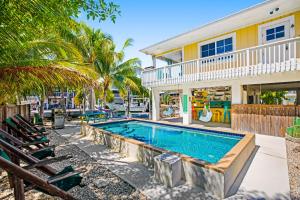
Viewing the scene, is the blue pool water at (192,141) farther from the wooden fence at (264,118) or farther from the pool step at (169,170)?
the pool step at (169,170)

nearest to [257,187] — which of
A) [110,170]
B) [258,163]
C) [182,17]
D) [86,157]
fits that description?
[258,163]

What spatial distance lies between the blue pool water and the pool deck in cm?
144

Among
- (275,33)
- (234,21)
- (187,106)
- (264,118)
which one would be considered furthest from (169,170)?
(275,33)

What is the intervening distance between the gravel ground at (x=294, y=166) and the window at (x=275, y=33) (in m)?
6.13

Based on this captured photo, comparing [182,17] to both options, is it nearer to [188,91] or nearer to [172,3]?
[172,3]

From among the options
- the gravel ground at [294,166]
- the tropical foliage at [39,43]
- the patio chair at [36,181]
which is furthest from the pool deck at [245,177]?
the tropical foliage at [39,43]

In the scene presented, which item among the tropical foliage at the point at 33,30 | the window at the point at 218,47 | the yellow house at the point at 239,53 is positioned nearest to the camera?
the tropical foliage at the point at 33,30

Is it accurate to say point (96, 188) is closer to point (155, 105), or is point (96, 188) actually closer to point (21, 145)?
point (21, 145)

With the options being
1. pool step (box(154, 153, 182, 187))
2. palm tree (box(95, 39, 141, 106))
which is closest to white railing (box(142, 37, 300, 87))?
palm tree (box(95, 39, 141, 106))

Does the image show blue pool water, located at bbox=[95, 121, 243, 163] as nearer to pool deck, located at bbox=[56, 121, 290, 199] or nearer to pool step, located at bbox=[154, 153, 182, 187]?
pool deck, located at bbox=[56, 121, 290, 199]

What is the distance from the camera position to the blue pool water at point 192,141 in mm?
7613

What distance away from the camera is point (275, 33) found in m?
10.1

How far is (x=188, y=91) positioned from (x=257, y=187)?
968 centimetres

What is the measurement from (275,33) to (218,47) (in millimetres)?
3372
